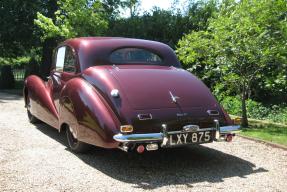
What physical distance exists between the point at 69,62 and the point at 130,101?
75.6 inches

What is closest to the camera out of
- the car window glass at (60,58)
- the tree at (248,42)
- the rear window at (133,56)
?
the rear window at (133,56)

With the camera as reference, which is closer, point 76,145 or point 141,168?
point 141,168

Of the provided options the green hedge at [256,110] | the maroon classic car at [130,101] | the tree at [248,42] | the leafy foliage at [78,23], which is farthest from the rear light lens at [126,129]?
the leafy foliage at [78,23]

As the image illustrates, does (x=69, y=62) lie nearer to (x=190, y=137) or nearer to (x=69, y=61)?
(x=69, y=61)

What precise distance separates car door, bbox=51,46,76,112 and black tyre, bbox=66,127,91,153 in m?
0.76

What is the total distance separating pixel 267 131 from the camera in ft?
27.6

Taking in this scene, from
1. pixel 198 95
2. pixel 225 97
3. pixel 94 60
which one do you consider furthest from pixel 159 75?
pixel 225 97

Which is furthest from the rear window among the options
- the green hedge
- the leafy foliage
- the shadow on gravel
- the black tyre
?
the leafy foliage

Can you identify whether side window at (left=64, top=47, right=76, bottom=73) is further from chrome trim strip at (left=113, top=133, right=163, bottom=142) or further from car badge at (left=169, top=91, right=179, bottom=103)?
chrome trim strip at (left=113, top=133, right=163, bottom=142)

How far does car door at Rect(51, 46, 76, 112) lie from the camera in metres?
6.62

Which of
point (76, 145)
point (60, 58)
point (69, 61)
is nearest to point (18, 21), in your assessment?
point (60, 58)

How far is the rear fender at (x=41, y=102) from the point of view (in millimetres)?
6980

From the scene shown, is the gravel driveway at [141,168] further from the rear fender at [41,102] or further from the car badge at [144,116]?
the car badge at [144,116]

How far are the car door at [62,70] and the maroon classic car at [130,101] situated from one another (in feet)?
0.06
